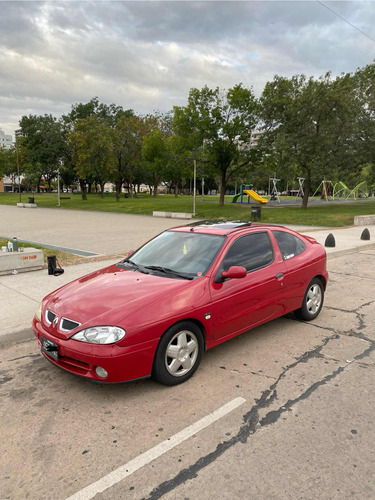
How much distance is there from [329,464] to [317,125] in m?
28.7

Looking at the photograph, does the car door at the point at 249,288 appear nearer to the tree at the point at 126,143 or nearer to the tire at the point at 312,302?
the tire at the point at 312,302

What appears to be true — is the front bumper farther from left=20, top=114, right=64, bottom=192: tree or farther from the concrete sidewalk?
left=20, top=114, right=64, bottom=192: tree

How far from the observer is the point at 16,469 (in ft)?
8.34

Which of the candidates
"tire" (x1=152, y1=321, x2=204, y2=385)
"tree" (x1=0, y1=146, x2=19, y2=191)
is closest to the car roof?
"tire" (x1=152, y1=321, x2=204, y2=385)

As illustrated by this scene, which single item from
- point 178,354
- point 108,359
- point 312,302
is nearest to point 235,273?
point 178,354

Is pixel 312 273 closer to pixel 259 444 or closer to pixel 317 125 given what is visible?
pixel 259 444

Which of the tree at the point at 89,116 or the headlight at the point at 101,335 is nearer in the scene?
the headlight at the point at 101,335

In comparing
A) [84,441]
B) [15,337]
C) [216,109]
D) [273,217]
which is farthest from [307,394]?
[216,109]

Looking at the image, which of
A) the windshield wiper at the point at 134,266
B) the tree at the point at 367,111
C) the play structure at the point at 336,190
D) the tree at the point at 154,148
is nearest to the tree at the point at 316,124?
the tree at the point at 367,111

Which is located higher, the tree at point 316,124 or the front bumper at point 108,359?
the tree at point 316,124

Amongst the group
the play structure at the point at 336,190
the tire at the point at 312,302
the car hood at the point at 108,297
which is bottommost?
the tire at the point at 312,302

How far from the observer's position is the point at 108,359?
10.3 ft

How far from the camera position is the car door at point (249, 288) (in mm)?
3906

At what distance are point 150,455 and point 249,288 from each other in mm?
2108
